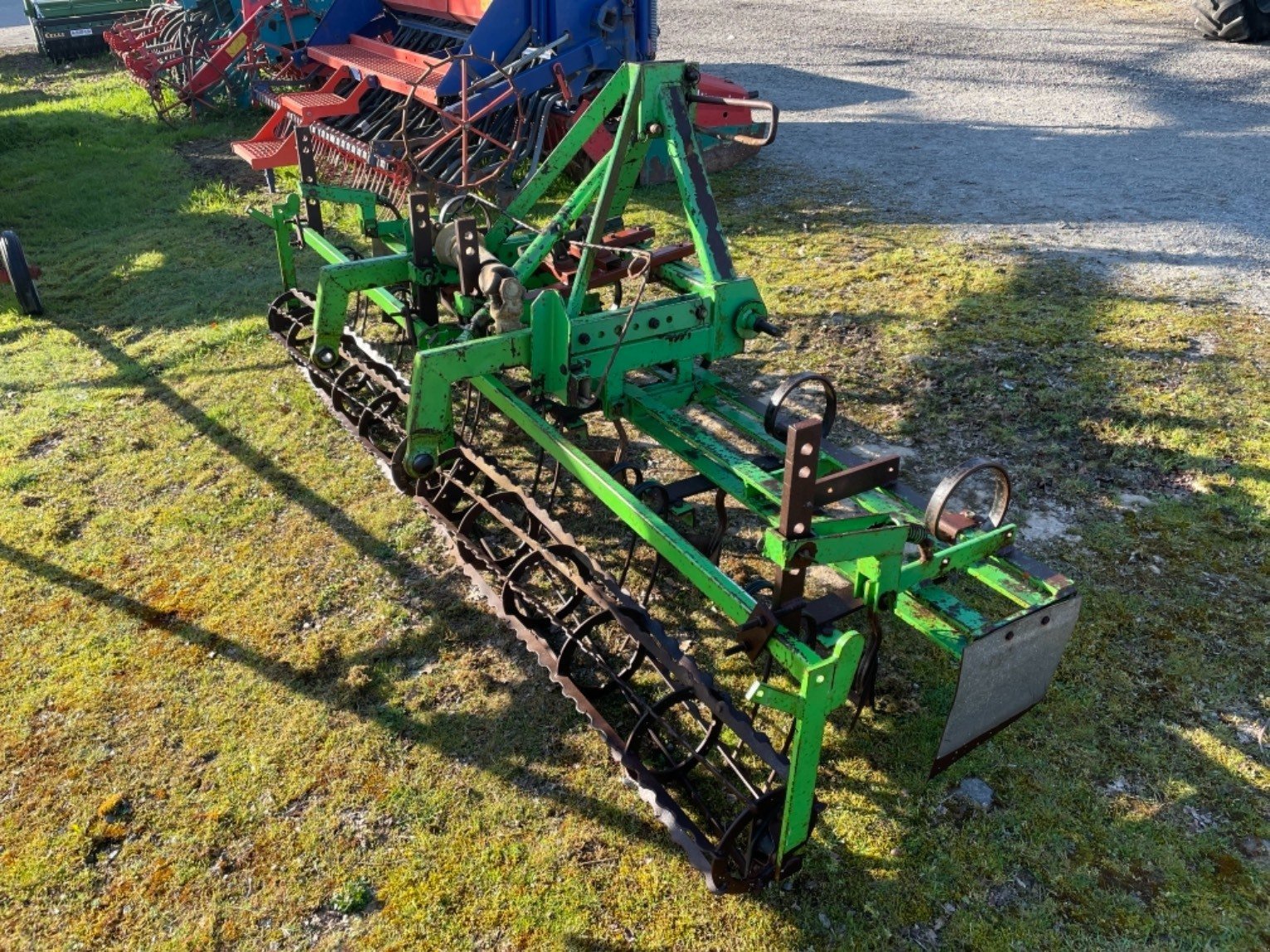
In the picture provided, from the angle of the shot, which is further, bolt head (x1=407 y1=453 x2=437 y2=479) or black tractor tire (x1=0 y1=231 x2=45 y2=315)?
black tractor tire (x1=0 y1=231 x2=45 y2=315)

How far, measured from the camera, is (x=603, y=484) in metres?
3.42

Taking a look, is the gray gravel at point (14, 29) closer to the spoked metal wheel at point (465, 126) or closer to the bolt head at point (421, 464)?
the spoked metal wheel at point (465, 126)

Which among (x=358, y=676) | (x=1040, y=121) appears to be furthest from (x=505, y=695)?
(x=1040, y=121)

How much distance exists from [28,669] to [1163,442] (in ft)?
17.6

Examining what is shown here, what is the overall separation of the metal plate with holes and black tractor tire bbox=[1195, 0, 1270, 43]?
13617 millimetres

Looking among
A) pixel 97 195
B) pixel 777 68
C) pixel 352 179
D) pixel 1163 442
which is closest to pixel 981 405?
pixel 1163 442

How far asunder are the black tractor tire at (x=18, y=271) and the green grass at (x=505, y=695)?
30.3 inches

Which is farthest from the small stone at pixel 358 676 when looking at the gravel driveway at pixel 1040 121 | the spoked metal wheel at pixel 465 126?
the gravel driveway at pixel 1040 121

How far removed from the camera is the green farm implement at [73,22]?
52.0 ft

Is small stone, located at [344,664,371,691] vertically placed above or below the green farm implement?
below

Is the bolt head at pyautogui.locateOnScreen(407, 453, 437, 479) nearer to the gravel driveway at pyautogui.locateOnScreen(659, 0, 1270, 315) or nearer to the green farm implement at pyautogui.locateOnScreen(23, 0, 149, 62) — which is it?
the gravel driveway at pyautogui.locateOnScreen(659, 0, 1270, 315)

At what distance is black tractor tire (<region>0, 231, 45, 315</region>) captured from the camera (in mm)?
6754

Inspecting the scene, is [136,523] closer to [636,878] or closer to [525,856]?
[525,856]

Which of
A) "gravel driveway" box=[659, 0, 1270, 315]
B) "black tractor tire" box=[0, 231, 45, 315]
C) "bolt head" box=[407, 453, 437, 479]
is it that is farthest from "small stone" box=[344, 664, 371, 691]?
"gravel driveway" box=[659, 0, 1270, 315]
